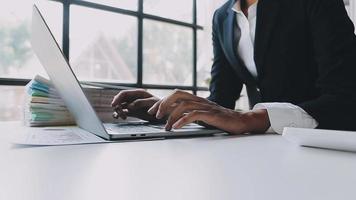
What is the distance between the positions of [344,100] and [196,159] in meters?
0.54

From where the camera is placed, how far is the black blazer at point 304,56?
2.46ft

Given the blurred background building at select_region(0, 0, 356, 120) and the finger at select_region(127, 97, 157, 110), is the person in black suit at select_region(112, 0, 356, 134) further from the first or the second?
the blurred background building at select_region(0, 0, 356, 120)

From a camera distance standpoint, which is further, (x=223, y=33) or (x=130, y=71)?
(x=130, y=71)

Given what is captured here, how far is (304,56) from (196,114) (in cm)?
53

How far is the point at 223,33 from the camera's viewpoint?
120 cm

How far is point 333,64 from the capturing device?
0.80 metres

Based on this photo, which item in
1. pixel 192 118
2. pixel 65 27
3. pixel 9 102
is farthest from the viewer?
pixel 65 27

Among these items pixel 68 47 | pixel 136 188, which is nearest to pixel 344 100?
pixel 136 188

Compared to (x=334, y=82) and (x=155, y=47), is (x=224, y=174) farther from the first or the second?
(x=155, y=47)

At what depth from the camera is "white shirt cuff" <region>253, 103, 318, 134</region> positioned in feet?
2.35

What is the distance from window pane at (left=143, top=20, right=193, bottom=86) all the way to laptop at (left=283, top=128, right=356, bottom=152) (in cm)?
221

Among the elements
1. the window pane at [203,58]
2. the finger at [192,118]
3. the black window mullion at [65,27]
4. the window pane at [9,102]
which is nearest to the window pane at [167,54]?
the window pane at [203,58]

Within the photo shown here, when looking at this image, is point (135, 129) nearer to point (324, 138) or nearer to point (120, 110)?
point (120, 110)

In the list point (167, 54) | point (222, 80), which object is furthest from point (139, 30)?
point (222, 80)
